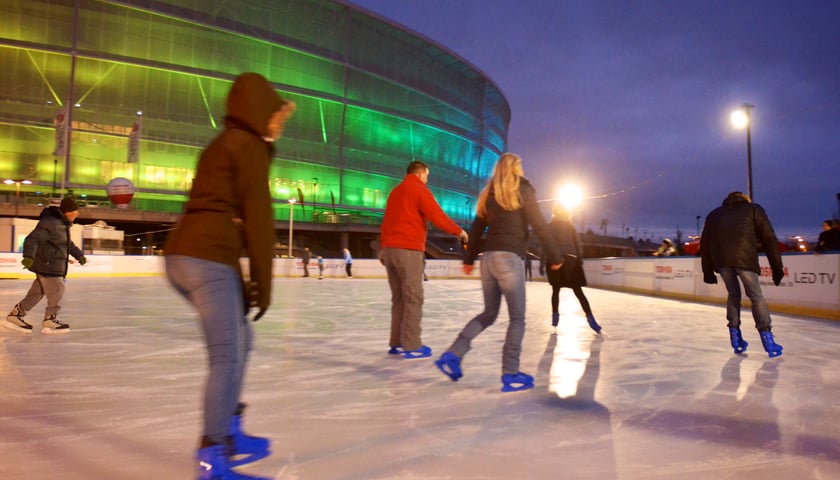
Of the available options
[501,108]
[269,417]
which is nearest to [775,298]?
[269,417]

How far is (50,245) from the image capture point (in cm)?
590

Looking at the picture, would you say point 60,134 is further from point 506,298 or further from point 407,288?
point 506,298

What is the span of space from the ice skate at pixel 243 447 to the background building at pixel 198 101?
1658 inches

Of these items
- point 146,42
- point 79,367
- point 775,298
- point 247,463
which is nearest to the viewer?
point 247,463

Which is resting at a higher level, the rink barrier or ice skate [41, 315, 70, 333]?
the rink barrier

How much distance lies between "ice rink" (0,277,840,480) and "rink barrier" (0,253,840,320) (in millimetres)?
1099

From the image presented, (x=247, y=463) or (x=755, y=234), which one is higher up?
(x=755, y=234)

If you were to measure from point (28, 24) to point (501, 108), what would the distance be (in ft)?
173

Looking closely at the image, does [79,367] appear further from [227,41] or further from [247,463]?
[227,41]

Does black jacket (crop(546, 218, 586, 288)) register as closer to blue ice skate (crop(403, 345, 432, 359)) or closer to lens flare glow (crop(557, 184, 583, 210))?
lens flare glow (crop(557, 184, 583, 210))

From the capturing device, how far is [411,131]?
193ft

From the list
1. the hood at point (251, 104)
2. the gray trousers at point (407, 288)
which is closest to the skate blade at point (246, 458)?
the hood at point (251, 104)

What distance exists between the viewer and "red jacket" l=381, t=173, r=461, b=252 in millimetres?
4941

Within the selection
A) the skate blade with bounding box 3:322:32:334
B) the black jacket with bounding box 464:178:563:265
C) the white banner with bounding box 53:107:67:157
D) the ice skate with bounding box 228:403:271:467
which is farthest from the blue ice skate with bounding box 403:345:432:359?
the white banner with bounding box 53:107:67:157
